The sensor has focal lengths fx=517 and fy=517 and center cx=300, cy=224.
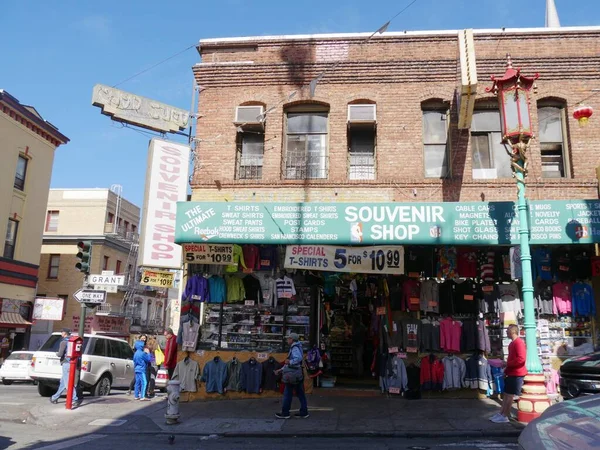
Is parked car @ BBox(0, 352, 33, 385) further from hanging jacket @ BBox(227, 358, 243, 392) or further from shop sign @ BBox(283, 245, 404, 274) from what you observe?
shop sign @ BBox(283, 245, 404, 274)

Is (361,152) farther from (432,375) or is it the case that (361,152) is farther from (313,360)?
(432,375)

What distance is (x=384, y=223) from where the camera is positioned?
38.0 ft

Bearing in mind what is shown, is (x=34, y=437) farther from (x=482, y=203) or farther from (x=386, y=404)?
(x=482, y=203)

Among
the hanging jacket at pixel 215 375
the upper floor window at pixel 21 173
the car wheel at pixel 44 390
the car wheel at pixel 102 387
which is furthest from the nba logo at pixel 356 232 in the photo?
the upper floor window at pixel 21 173

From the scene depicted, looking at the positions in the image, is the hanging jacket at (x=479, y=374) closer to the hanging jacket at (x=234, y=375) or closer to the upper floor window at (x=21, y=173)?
the hanging jacket at (x=234, y=375)

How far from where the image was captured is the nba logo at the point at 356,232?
11617 millimetres

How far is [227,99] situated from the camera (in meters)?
14.0

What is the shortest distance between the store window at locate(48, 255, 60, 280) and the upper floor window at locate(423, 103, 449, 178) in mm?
32097

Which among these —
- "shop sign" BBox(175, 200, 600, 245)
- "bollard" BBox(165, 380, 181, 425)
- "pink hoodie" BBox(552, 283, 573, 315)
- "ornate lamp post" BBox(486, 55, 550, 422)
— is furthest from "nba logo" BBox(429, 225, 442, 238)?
"bollard" BBox(165, 380, 181, 425)

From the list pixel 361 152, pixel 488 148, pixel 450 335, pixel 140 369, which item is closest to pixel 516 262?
pixel 450 335

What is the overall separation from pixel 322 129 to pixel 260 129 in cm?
168

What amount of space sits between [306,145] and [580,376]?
324 inches

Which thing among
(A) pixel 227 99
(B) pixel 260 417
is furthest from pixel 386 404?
(A) pixel 227 99

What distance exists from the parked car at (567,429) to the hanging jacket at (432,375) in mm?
9229
